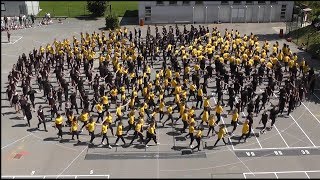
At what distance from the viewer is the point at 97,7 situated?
44.6 m

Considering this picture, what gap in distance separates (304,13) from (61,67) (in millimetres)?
23947

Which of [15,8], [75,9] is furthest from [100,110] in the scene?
[75,9]

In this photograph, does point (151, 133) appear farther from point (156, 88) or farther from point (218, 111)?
point (156, 88)

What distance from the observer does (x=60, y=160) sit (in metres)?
17.9

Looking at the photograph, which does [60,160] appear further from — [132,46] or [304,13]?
[304,13]

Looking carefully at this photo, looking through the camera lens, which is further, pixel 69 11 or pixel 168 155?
pixel 69 11

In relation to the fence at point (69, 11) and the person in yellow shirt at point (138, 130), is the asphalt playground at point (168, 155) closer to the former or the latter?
the person in yellow shirt at point (138, 130)

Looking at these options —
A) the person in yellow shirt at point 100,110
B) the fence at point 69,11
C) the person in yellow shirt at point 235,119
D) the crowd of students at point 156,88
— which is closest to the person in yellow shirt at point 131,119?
the crowd of students at point 156,88

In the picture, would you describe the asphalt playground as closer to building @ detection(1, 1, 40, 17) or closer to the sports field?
building @ detection(1, 1, 40, 17)

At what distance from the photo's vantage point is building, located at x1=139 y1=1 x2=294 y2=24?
4203 cm

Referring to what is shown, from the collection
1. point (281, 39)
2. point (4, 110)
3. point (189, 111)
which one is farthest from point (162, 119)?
point (281, 39)

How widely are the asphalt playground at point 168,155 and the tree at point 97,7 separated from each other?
24.3m

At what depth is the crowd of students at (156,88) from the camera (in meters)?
19.6

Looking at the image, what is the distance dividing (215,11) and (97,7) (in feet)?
39.4
